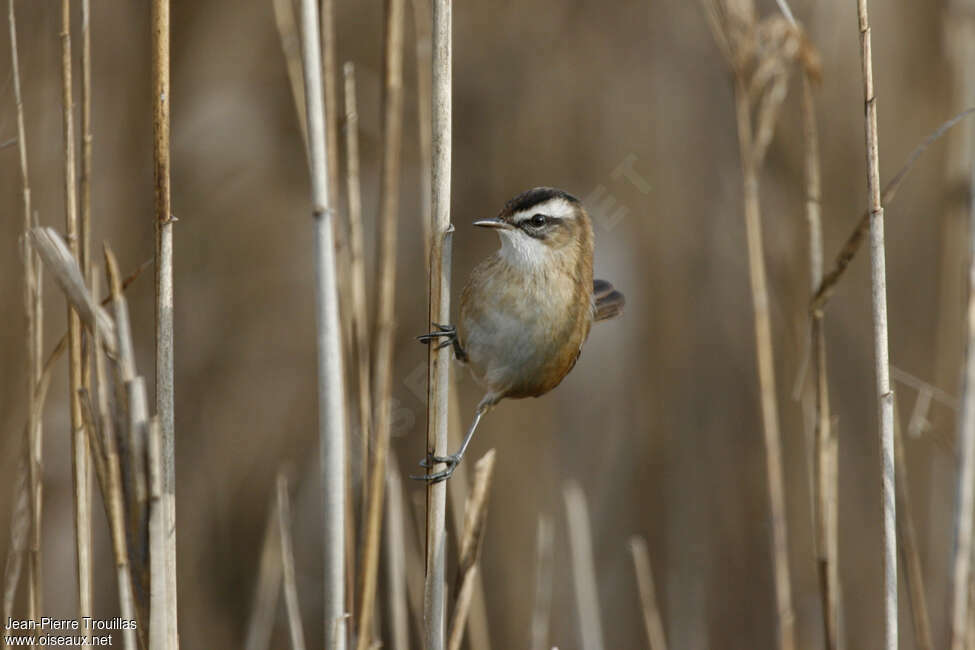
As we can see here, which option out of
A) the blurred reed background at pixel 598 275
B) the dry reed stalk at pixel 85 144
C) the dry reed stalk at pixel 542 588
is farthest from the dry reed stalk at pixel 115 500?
the blurred reed background at pixel 598 275

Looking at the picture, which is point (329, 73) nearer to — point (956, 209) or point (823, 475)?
point (823, 475)

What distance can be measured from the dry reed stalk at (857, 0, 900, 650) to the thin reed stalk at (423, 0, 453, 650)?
722mm

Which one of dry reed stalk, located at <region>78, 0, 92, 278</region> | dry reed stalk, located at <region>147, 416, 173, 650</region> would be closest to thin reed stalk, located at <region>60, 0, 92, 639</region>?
dry reed stalk, located at <region>78, 0, 92, 278</region>

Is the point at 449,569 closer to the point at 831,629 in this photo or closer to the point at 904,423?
the point at 904,423

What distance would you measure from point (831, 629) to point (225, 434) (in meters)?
2.57

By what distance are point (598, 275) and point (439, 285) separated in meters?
1.80

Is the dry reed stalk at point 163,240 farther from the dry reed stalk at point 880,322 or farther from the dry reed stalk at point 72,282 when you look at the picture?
the dry reed stalk at point 880,322

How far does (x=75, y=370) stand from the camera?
5.40 ft

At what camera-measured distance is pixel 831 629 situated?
2.05 meters

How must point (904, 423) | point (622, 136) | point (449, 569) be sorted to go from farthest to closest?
point (449, 569) → point (622, 136) → point (904, 423)

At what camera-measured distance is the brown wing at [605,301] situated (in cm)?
262

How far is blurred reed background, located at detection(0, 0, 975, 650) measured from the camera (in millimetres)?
3564

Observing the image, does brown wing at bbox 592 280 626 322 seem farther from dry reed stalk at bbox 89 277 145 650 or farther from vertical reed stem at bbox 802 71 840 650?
dry reed stalk at bbox 89 277 145 650

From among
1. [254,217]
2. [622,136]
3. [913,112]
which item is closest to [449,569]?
[254,217]
